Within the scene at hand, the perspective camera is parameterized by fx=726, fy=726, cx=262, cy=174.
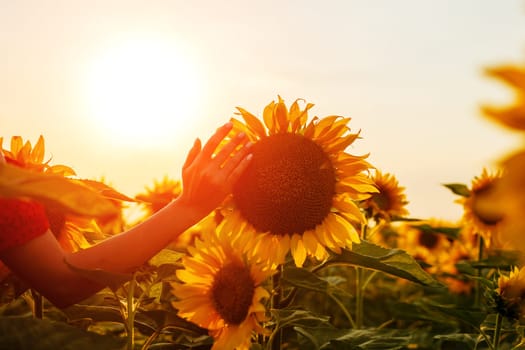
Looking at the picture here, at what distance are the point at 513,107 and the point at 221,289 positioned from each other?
57.9 inches

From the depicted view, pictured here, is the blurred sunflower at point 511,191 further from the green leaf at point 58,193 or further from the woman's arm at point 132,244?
the woman's arm at point 132,244

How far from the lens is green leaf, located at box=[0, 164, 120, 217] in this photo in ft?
2.56

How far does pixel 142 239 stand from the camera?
5.99ft

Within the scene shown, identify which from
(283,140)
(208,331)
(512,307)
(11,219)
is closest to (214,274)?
(208,331)

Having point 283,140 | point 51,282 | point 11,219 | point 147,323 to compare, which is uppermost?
point 283,140

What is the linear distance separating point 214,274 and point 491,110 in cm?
149

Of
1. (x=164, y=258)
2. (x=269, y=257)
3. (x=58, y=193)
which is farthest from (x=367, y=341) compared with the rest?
(x=58, y=193)

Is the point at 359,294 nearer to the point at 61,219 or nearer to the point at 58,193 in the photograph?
the point at 61,219

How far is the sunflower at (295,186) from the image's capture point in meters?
2.15

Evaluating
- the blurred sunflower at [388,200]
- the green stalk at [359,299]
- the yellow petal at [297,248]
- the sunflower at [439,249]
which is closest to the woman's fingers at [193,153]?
the yellow petal at [297,248]

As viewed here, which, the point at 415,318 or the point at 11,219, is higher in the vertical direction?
the point at 11,219

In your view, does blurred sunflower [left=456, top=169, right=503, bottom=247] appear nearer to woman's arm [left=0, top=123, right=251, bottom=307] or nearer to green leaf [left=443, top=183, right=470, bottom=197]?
green leaf [left=443, top=183, right=470, bottom=197]

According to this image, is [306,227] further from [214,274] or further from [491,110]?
[491,110]

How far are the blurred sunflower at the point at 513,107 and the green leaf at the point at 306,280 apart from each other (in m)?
1.31
